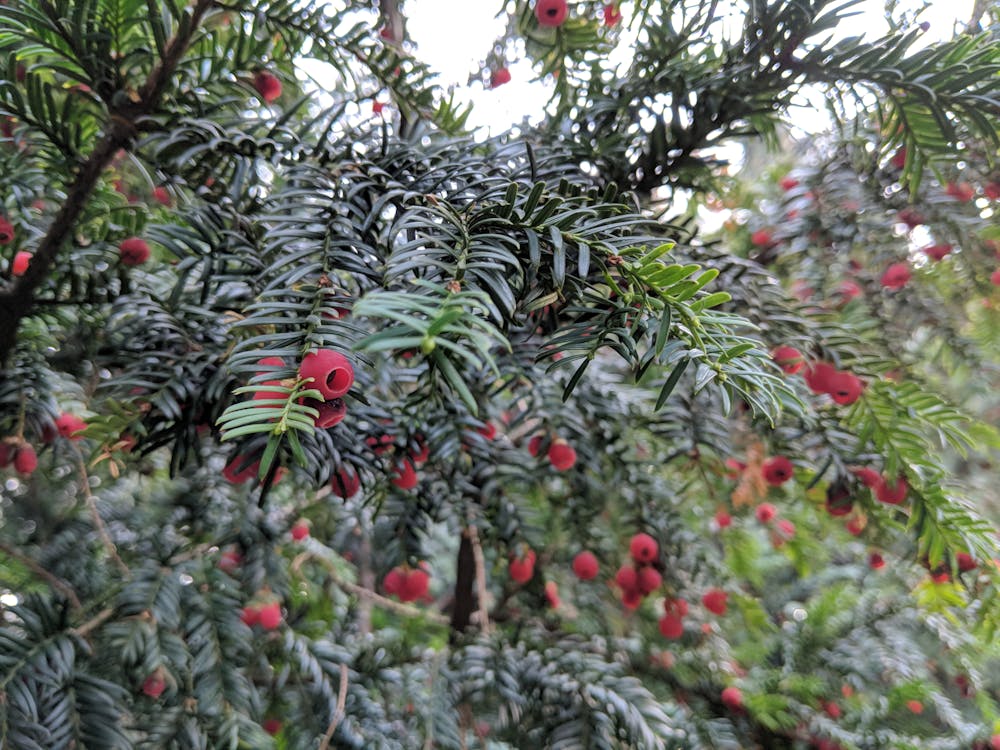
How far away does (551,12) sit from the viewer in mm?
820

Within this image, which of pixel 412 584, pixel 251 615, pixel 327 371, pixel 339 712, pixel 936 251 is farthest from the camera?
pixel 936 251

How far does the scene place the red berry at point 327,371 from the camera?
376 mm

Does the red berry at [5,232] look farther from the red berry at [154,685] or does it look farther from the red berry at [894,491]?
the red berry at [894,491]

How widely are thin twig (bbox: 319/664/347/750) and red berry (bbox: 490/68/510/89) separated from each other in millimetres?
1101

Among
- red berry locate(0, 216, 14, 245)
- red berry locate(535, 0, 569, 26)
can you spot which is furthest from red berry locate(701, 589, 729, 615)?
red berry locate(0, 216, 14, 245)

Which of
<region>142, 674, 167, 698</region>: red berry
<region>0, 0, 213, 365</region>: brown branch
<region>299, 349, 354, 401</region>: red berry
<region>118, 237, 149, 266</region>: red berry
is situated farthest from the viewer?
<region>142, 674, 167, 698</region>: red berry

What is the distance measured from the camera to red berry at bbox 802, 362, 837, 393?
2.56 feet

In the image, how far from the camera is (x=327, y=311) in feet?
1.35

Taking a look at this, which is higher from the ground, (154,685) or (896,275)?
(896,275)

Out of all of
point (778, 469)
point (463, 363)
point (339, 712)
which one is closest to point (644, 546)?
point (778, 469)

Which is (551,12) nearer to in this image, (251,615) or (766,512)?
(251,615)

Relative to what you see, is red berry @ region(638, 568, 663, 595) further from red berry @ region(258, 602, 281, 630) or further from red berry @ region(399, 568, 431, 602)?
red berry @ region(258, 602, 281, 630)

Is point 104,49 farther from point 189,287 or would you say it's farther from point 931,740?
point 931,740

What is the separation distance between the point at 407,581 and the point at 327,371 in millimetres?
820
